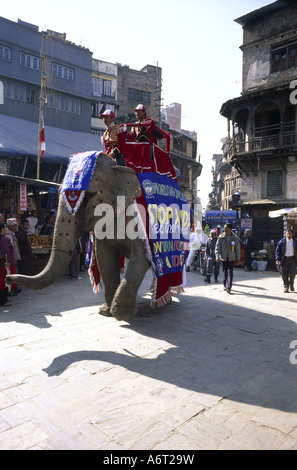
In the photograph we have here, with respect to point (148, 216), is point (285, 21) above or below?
above

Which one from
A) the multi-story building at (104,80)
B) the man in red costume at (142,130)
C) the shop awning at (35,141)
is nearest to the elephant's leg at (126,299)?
the man in red costume at (142,130)

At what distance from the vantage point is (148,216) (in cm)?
557

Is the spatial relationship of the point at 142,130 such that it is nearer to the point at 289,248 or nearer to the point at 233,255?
the point at 233,255

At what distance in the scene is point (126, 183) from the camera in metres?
5.14

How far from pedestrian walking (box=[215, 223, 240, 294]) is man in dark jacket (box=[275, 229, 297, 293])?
56.9 inches

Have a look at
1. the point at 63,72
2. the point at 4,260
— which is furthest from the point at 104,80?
the point at 4,260

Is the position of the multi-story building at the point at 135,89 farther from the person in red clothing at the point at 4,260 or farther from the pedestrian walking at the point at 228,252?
the person in red clothing at the point at 4,260

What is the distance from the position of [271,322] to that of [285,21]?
2217 cm

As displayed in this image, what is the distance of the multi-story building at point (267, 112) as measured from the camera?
20.5 meters

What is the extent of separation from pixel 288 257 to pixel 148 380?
272 inches

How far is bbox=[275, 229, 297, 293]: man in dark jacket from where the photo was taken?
30.3 ft

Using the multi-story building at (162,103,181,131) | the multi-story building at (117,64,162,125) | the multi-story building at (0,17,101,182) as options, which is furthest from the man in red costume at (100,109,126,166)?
the multi-story building at (162,103,181,131)
